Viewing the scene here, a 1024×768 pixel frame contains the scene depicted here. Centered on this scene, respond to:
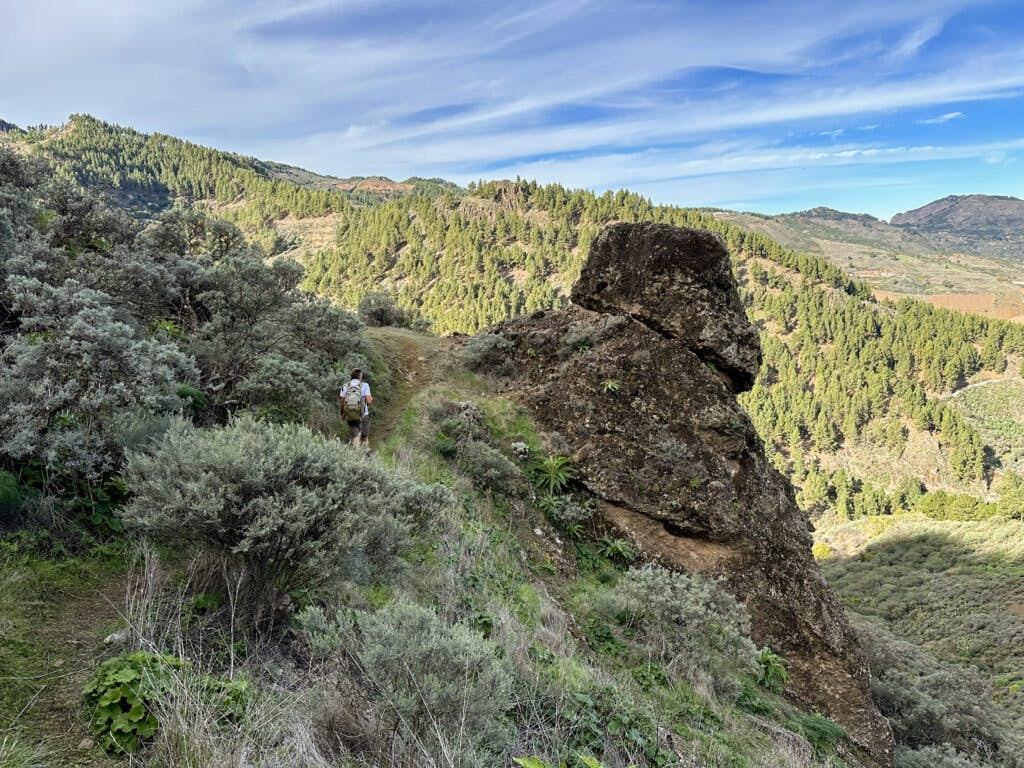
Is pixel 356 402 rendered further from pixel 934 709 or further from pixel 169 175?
pixel 169 175

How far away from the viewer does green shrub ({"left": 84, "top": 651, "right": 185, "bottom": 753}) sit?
7.64 ft

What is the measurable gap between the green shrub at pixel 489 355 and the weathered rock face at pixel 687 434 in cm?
34

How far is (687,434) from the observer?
10570mm

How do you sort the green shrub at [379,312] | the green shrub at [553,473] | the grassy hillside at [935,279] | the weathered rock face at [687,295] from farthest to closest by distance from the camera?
the grassy hillside at [935,279] → the green shrub at [379,312] → the weathered rock face at [687,295] → the green shrub at [553,473]

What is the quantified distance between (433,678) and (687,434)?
28.9 ft

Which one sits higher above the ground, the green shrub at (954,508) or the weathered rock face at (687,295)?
the weathered rock face at (687,295)

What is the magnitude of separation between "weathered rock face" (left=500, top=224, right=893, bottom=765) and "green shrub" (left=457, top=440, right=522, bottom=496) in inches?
61.0

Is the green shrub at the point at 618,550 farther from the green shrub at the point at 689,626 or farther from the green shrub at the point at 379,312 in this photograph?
the green shrub at the point at 379,312

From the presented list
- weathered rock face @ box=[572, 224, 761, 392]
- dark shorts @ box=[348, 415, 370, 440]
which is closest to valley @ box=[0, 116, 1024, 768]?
dark shorts @ box=[348, 415, 370, 440]

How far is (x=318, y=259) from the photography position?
77250 mm

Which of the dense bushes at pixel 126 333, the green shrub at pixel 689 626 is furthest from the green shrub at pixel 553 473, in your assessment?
the dense bushes at pixel 126 333

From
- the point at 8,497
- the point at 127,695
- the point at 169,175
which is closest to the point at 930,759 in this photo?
the point at 127,695

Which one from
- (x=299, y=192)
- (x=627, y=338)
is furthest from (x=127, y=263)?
(x=299, y=192)

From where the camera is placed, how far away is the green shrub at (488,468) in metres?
9.34
